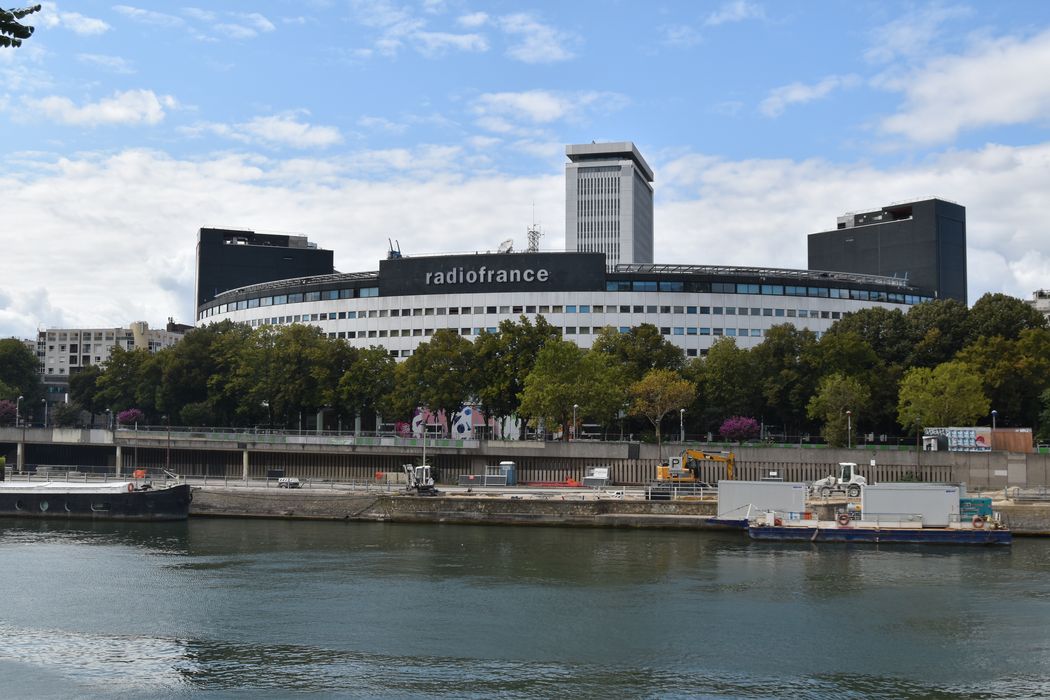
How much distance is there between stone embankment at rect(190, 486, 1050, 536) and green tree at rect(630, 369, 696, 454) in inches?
874

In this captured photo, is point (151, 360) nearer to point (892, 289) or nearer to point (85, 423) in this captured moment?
point (85, 423)

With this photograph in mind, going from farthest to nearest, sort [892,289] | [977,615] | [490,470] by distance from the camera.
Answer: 1. [892,289]
2. [490,470]
3. [977,615]

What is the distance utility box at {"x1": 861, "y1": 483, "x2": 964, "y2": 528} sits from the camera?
2721 inches

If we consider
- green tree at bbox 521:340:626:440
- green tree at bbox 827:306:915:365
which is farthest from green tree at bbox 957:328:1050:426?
green tree at bbox 521:340:626:440

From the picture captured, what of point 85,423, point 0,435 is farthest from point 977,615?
point 85,423

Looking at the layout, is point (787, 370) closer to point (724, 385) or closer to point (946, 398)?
point (724, 385)

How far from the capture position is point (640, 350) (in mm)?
112312

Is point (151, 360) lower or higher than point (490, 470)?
higher

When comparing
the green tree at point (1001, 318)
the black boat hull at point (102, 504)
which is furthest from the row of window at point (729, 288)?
the black boat hull at point (102, 504)

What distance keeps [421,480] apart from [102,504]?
25.8m

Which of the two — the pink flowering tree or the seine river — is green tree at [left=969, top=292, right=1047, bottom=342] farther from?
the seine river

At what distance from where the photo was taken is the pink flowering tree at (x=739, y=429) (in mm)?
105688

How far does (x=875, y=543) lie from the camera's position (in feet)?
222

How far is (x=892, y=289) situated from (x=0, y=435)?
403 ft
